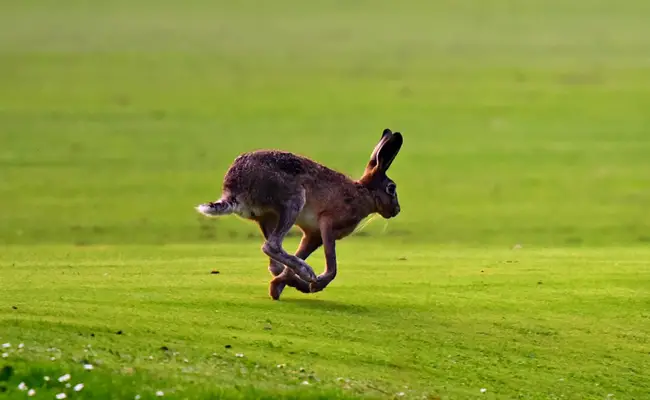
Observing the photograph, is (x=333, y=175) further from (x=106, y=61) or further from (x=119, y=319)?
(x=106, y=61)

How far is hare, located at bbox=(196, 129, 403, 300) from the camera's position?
11.4 m

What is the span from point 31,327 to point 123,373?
1.08 m

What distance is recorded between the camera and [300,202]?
11.5 m

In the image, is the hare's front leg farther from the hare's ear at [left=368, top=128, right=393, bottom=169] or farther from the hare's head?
the hare's ear at [left=368, top=128, right=393, bottom=169]

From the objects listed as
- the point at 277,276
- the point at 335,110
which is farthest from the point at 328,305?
the point at 335,110

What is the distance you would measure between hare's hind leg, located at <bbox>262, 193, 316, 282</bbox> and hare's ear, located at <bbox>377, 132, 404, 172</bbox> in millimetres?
986

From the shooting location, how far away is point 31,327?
984 cm

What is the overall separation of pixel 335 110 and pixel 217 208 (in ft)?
65.1

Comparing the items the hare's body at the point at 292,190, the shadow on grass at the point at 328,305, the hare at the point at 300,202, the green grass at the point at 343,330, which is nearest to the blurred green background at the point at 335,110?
the green grass at the point at 343,330

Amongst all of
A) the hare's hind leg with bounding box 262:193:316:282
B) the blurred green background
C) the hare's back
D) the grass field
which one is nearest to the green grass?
the grass field

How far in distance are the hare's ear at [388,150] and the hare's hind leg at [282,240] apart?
0.99 meters

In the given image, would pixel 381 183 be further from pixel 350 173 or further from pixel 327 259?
pixel 350 173

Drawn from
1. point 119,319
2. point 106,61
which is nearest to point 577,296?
point 119,319

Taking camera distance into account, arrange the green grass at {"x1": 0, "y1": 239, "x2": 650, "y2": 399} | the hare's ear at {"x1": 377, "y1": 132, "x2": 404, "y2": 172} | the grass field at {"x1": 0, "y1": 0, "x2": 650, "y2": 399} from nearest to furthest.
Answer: the green grass at {"x1": 0, "y1": 239, "x2": 650, "y2": 399} → the grass field at {"x1": 0, "y1": 0, "x2": 650, "y2": 399} → the hare's ear at {"x1": 377, "y1": 132, "x2": 404, "y2": 172}
